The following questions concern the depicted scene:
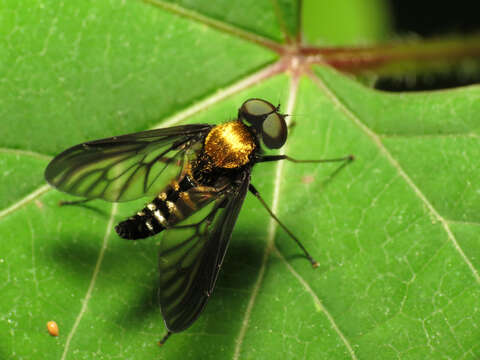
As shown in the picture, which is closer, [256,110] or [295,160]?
[256,110]

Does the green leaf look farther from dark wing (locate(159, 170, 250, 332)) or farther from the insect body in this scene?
dark wing (locate(159, 170, 250, 332))

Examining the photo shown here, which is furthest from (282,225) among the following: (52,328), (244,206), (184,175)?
(52,328)

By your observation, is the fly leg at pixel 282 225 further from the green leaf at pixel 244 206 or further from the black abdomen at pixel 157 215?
the black abdomen at pixel 157 215

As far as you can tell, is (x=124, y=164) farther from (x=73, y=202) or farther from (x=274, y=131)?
(x=274, y=131)

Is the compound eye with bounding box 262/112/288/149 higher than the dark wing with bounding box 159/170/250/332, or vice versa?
the compound eye with bounding box 262/112/288/149

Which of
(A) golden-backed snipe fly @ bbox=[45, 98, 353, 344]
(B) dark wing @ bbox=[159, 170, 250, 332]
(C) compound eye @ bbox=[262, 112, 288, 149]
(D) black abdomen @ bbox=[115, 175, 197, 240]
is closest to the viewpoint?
(B) dark wing @ bbox=[159, 170, 250, 332]

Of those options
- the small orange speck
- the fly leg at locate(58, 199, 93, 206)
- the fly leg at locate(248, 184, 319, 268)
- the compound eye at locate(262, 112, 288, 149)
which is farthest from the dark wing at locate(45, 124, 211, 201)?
the small orange speck

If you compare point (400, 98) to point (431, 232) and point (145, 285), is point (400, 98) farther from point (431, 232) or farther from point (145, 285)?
point (145, 285)
